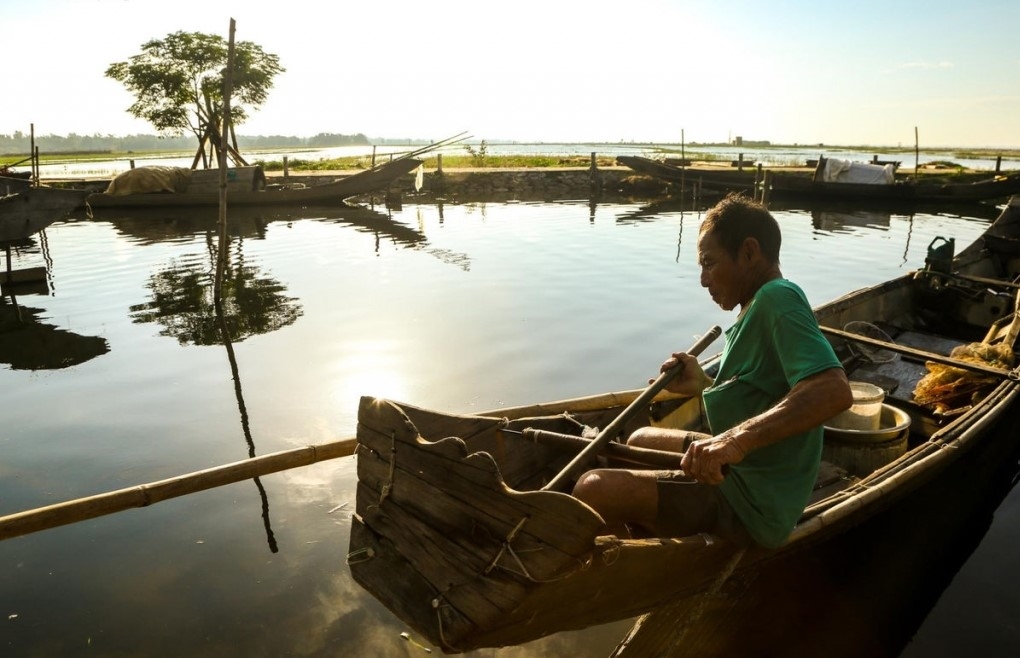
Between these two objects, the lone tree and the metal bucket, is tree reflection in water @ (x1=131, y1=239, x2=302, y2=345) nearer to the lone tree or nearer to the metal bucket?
the metal bucket

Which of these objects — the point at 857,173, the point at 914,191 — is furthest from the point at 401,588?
the point at 857,173

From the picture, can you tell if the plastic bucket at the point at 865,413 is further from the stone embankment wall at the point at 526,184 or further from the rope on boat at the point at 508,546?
the stone embankment wall at the point at 526,184

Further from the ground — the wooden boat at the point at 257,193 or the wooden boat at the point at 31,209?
the wooden boat at the point at 257,193

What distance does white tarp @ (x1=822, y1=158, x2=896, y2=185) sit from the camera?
28.4m

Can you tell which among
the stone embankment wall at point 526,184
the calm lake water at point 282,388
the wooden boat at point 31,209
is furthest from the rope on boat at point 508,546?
the stone embankment wall at point 526,184

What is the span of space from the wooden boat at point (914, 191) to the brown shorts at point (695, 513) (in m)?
26.6

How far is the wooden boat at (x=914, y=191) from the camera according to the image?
26562mm

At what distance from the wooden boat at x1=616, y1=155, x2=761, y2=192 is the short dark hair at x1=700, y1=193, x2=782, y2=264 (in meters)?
29.7

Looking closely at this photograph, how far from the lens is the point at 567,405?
441 centimetres

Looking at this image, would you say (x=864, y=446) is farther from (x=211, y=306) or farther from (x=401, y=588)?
(x=211, y=306)

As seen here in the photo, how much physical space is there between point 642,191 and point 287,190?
63.7ft

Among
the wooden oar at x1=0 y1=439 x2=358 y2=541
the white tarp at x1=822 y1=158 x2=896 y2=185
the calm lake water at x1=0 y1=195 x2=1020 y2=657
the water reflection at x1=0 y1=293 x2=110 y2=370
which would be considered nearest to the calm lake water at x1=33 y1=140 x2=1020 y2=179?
the white tarp at x1=822 y1=158 x2=896 y2=185

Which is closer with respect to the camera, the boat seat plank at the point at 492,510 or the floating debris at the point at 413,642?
the boat seat plank at the point at 492,510

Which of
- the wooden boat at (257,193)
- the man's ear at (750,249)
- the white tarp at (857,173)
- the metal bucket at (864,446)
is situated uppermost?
the white tarp at (857,173)
